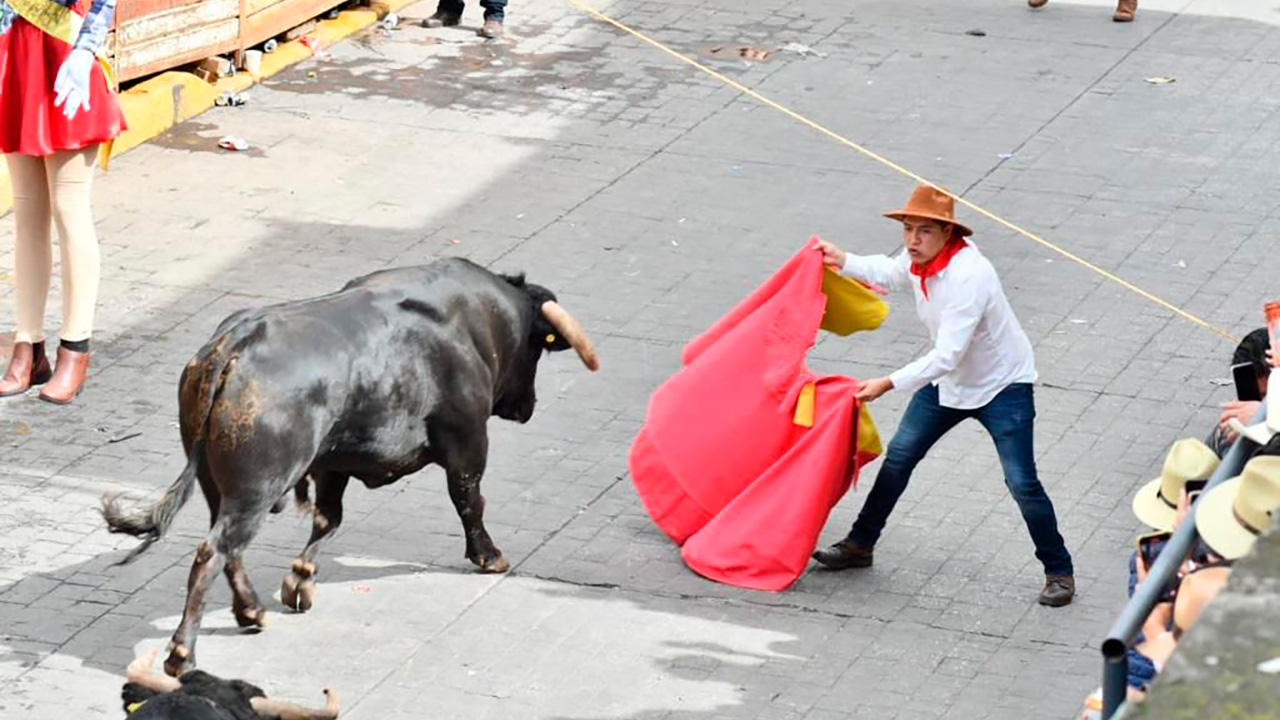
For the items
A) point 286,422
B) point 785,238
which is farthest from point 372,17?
point 286,422

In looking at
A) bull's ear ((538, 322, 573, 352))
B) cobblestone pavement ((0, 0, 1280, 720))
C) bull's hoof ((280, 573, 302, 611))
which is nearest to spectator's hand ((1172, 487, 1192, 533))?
cobblestone pavement ((0, 0, 1280, 720))

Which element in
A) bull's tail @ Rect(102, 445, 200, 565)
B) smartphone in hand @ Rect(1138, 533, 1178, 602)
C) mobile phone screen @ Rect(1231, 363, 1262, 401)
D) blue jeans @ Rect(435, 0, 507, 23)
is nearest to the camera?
smartphone in hand @ Rect(1138, 533, 1178, 602)

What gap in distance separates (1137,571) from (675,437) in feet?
9.06

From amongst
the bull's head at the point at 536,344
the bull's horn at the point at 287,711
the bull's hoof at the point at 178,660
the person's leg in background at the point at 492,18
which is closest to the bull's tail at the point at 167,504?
the bull's hoof at the point at 178,660

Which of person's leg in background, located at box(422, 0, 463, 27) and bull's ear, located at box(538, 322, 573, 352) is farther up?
bull's ear, located at box(538, 322, 573, 352)

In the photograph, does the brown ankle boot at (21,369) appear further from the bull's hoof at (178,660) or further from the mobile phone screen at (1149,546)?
the mobile phone screen at (1149,546)

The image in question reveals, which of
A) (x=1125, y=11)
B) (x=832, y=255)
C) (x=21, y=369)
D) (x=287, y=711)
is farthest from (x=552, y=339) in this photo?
(x=1125, y=11)

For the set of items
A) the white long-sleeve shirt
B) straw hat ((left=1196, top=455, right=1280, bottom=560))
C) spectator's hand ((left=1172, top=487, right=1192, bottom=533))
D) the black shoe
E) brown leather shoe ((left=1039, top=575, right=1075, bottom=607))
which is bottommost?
the black shoe

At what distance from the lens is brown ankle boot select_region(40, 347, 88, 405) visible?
399 inches

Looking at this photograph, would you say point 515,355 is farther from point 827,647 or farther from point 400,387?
point 827,647

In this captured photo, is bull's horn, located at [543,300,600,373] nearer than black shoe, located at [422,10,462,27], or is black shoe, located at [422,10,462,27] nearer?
bull's horn, located at [543,300,600,373]

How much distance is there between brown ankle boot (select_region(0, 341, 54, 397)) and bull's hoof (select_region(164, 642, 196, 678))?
3.05m

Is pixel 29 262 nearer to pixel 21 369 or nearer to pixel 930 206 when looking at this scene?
pixel 21 369

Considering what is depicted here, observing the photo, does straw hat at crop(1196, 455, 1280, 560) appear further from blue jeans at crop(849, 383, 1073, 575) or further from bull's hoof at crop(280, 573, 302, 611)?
bull's hoof at crop(280, 573, 302, 611)
